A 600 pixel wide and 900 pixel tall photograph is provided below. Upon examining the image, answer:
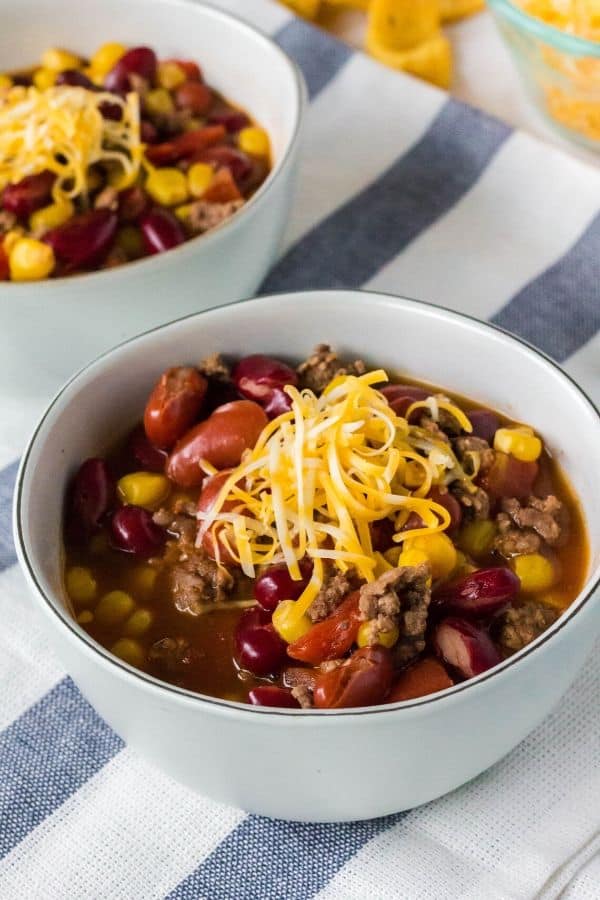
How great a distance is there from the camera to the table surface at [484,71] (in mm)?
3752

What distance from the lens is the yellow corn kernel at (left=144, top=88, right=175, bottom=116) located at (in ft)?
10.7

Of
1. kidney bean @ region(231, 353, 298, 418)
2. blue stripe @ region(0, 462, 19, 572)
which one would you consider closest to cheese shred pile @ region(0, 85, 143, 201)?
blue stripe @ region(0, 462, 19, 572)

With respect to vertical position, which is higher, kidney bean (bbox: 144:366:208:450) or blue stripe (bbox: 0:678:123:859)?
kidney bean (bbox: 144:366:208:450)

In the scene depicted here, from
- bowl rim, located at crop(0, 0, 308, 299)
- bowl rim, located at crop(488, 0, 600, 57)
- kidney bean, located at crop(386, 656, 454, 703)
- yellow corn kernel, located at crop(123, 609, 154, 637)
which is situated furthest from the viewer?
bowl rim, located at crop(488, 0, 600, 57)

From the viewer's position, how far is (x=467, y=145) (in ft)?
11.3

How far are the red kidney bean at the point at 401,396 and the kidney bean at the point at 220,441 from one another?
25 cm

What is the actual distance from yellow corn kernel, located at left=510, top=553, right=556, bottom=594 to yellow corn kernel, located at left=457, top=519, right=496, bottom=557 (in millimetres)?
67

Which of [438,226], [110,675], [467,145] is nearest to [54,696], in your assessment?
[110,675]

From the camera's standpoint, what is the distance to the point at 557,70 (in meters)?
3.36

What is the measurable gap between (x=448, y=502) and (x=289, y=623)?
1.25ft

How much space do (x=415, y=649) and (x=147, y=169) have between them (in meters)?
1.61

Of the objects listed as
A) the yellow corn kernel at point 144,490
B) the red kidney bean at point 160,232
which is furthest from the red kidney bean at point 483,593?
the red kidney bean at point 160,232

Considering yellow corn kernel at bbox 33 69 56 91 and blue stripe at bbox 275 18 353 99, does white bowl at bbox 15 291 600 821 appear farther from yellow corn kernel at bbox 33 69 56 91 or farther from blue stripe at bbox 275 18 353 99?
blue stripe at bbox 275 18 353 99

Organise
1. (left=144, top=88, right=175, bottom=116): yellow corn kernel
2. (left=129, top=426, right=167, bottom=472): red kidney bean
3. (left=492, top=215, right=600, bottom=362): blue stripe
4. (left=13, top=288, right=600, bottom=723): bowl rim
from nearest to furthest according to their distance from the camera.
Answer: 1. (left=13, top=288, right=600, bottom=723): bowl rim
2. (left=129, top=426, right=167, bottom=472): red kidney bean
3. (left=492, top=215, right=600, bottom=362): blue stripe
4. (left=144, top=88, right=175, bottom=116): yellow corn kernel
